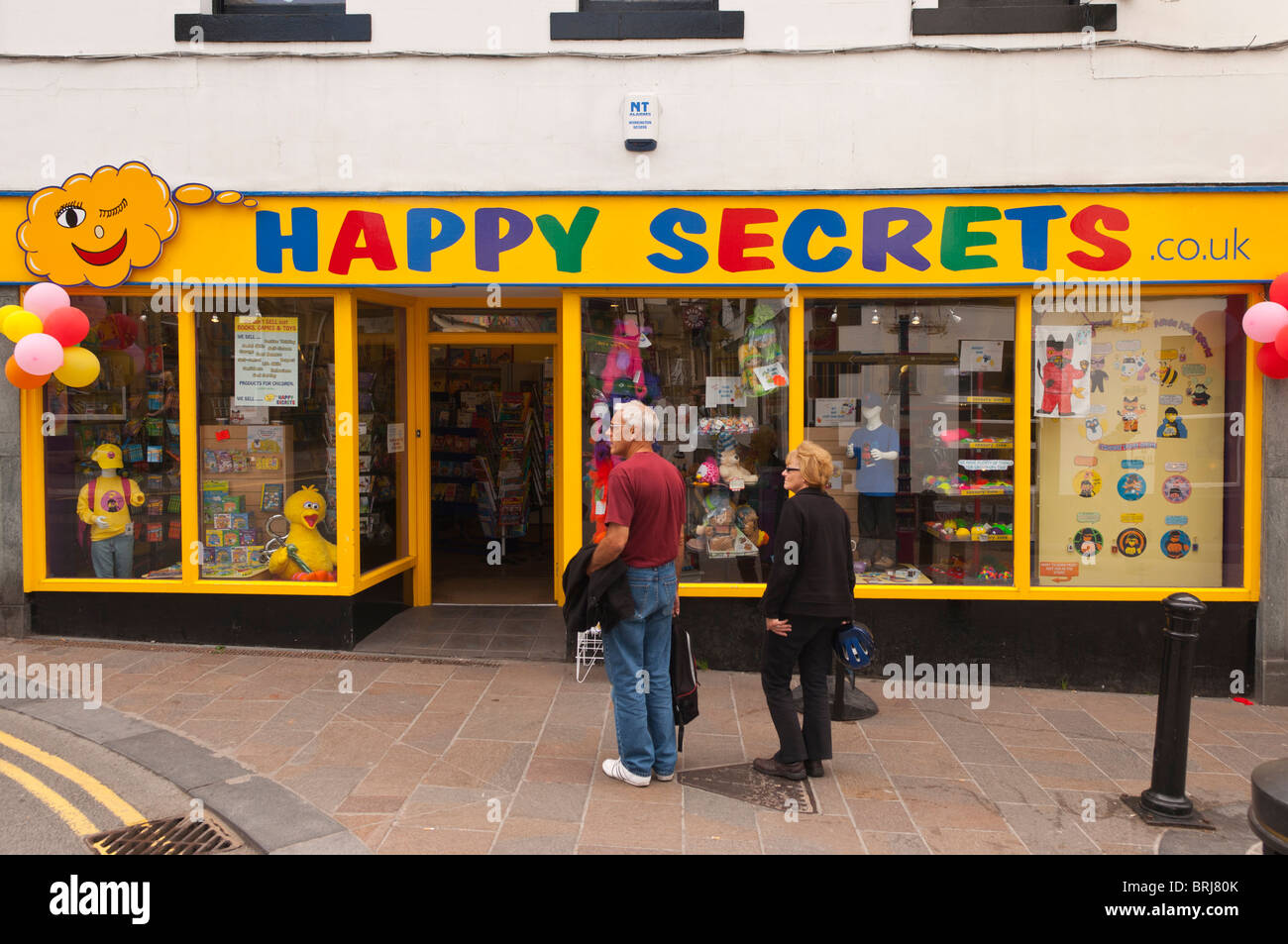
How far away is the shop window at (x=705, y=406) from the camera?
7445 millimetres

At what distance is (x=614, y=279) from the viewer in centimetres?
715

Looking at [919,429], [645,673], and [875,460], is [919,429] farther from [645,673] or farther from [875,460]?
[645,673]

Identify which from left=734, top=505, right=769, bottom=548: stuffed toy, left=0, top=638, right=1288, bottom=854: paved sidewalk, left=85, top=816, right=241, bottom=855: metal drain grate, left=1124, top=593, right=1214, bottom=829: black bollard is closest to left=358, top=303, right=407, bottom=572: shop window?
left=0, top=638, right=1288, bottom=854: paved sidewalk

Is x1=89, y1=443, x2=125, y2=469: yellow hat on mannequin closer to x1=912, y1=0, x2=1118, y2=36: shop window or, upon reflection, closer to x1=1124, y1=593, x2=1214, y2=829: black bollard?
x1=912, y1=0, x2=1118, y2=36: shop window

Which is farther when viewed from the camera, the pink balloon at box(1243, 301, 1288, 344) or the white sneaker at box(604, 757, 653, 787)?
the pink balloon at box(1243, 301, 1288, 344)

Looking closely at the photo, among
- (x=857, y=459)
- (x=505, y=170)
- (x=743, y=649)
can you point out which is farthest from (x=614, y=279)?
(x=743, y=649)

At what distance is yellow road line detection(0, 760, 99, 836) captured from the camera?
15.0 feet

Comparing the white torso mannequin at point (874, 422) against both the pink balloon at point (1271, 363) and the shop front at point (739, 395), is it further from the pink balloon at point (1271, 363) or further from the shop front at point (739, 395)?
the pink balloon at point (1271, 363)

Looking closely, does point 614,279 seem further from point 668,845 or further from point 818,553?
point 668,845

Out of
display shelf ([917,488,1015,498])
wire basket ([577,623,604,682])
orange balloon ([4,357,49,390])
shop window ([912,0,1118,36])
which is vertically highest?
shop window ([912,0,1118,36])

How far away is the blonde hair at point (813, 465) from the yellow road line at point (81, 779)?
3710 mm

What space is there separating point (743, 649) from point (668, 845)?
2922 millimetres

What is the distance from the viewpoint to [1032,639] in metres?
7.16

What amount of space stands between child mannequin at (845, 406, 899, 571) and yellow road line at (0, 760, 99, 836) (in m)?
5.31
